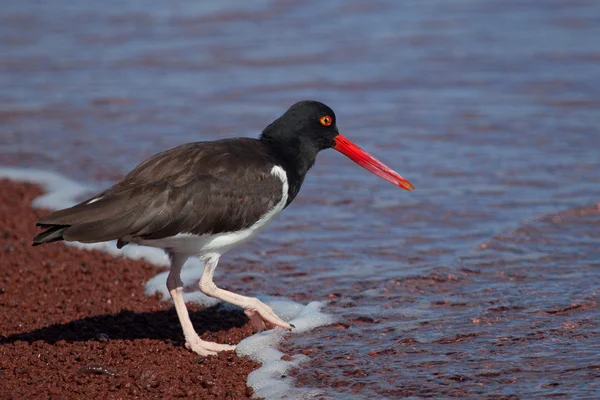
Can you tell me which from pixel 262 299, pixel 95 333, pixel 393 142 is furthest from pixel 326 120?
pixel 393 142

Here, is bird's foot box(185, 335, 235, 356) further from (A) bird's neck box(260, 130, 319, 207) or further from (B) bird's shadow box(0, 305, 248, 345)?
(A) bird's neck box(260, 130, 319, 207)

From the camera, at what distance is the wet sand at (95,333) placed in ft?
16.5

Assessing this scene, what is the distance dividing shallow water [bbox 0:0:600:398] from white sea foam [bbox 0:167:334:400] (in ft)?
0.45

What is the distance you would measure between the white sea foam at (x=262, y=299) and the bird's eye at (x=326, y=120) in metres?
1.23

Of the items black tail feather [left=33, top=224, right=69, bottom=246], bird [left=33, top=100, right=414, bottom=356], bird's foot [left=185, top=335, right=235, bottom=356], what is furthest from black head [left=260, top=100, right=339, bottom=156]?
black tail feather [left=33, top=224, right=69, bottom=246]

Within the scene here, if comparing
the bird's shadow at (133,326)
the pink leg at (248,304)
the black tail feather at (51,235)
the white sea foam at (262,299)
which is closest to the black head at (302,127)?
the pink leg at (248,304)

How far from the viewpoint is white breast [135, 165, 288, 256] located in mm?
5531

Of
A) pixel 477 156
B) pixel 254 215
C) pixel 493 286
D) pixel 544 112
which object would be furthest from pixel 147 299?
pixel 544 112

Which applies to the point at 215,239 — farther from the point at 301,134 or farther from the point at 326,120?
the point at 326,120

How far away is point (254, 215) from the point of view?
18.7ft

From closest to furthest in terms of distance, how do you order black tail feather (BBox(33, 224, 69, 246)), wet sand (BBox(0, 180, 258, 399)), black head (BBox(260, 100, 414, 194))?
1. wet sand (BBox(0, 180, 258, 399))
2. black tail feather (BBox(33, 224, 69, 246))
3. black head (BBox(260, 100, 414, 194))

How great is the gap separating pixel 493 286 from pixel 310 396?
76.4 inches

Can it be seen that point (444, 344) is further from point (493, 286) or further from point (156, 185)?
point (156, 185)

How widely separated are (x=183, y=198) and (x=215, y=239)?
0.33 m
